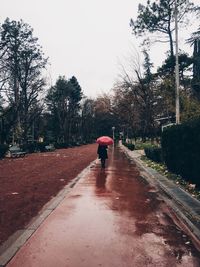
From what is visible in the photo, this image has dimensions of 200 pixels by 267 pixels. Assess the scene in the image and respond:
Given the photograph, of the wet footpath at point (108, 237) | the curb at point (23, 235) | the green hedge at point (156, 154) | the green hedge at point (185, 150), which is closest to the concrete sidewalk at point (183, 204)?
the wet footpath at point (108, 237)

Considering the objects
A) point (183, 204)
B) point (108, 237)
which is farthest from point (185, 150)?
point (108, 237)

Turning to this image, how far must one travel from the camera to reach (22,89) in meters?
44.4

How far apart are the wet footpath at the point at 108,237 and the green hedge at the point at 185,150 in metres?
2.63

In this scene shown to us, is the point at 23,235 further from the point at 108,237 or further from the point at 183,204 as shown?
the point at 183,204

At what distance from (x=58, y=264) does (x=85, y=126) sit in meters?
90.6

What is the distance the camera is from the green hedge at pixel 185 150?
12784 mm

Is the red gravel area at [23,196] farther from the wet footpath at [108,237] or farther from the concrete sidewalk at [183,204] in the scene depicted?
the concrete sidewalk at [183,204]

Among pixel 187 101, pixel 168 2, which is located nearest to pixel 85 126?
pixel 168 2

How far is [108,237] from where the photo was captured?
6879 millimetres

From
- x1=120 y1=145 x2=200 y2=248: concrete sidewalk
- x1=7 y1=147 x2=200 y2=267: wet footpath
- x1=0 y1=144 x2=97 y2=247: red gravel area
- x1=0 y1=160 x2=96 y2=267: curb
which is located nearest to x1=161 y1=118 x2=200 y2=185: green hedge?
x1=120 y1=145 x2=200 y2=248: concrete sidewalk

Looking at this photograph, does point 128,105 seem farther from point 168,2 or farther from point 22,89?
point 168,2

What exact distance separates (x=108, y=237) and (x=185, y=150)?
8.51 m

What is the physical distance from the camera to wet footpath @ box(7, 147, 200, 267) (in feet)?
18.3

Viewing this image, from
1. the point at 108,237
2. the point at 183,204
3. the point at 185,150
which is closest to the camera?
the point at 108,237
